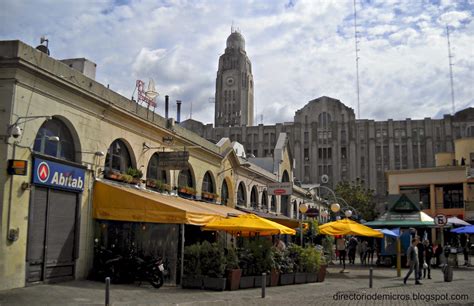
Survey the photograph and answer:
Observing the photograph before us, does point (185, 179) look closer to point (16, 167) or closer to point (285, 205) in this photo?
point (16, 167)

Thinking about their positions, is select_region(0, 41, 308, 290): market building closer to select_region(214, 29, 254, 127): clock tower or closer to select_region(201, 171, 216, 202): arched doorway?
select_region(201, 171, 216, 202): arched doorway

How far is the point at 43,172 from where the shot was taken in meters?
15.4

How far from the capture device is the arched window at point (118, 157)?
64.7 ft

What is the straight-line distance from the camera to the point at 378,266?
31.8m

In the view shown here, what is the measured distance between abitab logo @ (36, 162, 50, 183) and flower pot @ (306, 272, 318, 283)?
32.8 ft

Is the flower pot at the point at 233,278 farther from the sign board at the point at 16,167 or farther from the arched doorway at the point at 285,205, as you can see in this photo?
the arched doorway at the point at 285,205

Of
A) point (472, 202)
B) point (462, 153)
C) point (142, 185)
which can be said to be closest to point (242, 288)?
point (142, 185)

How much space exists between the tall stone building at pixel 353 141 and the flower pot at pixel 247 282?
72.1 meters

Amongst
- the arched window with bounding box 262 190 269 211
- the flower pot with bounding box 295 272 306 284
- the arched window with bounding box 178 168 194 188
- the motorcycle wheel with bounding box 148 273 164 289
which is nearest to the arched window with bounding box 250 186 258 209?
the arched window with bounding box 262 190 269 211

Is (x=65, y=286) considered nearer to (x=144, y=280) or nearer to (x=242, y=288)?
(x=144, y=280)

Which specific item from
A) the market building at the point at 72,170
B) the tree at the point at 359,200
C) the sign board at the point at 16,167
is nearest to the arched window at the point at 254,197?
the market building at the point at 72,170

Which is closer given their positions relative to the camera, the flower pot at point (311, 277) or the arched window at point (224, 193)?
the flower pot at point (311, 277)

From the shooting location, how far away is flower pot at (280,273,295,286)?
18.4m

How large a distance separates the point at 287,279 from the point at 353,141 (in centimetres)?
7481
